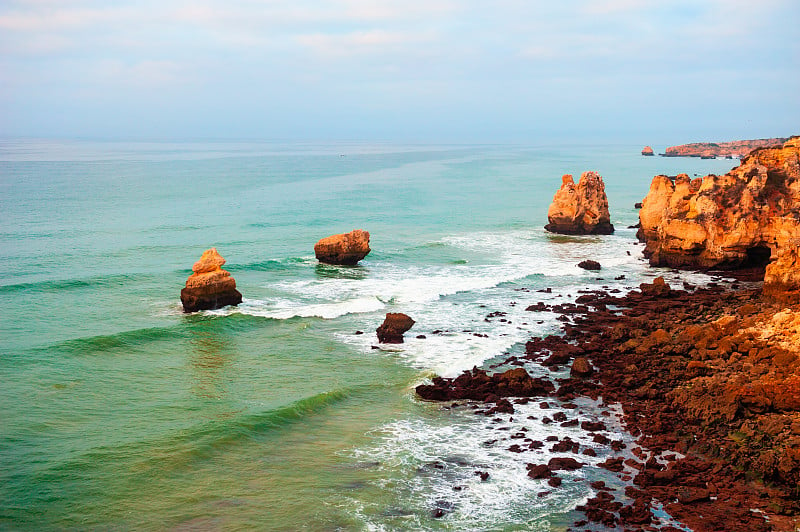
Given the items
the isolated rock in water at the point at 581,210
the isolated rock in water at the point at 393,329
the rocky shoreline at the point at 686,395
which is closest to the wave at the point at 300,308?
the isolated rock in water at the point at 393,329

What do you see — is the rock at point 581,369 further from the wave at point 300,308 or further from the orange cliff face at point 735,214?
the orange cliff face at point 735,214

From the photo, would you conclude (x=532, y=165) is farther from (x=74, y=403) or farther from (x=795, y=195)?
(x=74, y=403)

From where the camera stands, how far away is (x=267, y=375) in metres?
27.5

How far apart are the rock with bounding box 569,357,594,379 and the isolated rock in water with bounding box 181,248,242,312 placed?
59.9 feet

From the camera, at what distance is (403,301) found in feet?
125

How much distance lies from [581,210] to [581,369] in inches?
1365

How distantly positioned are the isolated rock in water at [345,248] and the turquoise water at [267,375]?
0.90 m

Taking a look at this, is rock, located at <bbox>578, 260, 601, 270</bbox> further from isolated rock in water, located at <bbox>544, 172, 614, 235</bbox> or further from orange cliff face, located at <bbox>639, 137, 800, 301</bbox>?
isolated rock in water, located at <bbox>544, 172, 614, 235</bbox>

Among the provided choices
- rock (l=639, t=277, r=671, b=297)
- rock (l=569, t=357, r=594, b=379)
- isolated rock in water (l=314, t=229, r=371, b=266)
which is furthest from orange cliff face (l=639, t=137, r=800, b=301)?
isolated rock in water (l=314, t=229, r=371, b=266)

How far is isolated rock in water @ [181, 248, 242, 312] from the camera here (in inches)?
1378

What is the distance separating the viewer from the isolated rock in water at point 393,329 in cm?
3084

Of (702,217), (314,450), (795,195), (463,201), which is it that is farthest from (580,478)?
(463,201)

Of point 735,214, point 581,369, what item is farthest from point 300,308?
point 735,214

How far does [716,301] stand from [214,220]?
48624mm
